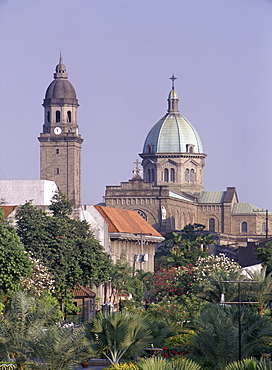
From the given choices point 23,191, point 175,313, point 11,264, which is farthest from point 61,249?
point 23,191

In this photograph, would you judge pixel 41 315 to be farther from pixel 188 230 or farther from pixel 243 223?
pixel 243 223

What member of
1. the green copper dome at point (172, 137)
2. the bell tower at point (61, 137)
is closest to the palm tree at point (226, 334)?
the bell tower at point (61, 137)

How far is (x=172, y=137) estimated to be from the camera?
180000mm

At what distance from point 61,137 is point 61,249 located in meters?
95.2

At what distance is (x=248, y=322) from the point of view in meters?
33.8

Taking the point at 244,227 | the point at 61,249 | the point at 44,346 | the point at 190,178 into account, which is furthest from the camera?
the point at 190,178

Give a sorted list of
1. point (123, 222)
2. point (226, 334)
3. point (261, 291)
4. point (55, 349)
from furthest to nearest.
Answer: point (123, 222), point (261, 291), point (226, 334), point (55, 349)

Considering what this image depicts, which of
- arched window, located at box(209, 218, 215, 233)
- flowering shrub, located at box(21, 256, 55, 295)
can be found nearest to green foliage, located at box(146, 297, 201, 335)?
flowering shrub, located at box(21, 256, 55, 295)

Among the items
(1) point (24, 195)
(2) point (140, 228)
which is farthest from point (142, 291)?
(2) point (140, 228)

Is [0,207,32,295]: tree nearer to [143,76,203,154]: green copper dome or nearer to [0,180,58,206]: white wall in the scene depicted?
[0,180,58,206]: white wall

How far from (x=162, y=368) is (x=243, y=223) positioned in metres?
158

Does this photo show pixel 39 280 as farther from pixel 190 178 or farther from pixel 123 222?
pixel 190 178

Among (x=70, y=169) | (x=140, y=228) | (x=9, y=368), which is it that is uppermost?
(x=70, y=169)

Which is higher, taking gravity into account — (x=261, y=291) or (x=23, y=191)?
(x=23, y=191)
